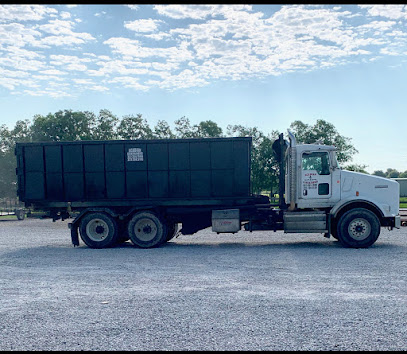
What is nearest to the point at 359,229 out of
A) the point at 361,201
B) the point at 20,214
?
the point at 361,201

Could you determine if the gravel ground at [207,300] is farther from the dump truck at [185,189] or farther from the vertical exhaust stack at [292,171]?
the vertical exhaust stack at [292,171]

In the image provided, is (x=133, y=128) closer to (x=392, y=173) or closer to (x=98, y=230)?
(x=98, y=230)

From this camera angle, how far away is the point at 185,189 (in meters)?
12.2

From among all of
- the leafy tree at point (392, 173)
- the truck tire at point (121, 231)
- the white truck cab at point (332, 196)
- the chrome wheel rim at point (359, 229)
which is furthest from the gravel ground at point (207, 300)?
the leafy tree at point (392, 173)

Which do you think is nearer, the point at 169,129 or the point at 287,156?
the point at 287,156

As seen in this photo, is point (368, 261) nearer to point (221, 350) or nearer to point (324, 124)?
point (221, 350)

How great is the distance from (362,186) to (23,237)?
12.7 metres

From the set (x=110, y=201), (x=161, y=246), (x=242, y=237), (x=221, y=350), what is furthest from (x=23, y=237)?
(x=221, y=350)

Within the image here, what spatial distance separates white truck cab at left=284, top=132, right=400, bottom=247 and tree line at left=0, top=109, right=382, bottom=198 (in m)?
29.9

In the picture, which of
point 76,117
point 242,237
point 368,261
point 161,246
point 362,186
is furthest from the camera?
point 76,117

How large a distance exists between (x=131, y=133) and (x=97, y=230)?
3881 cm

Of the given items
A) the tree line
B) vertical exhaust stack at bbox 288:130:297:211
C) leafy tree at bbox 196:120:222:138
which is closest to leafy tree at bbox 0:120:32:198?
the tree line

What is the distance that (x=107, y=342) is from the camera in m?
4.45

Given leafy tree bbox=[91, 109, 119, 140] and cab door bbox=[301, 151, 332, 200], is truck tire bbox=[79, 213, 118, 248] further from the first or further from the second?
leafy tree bbox=[91, 109, 119, 140]
